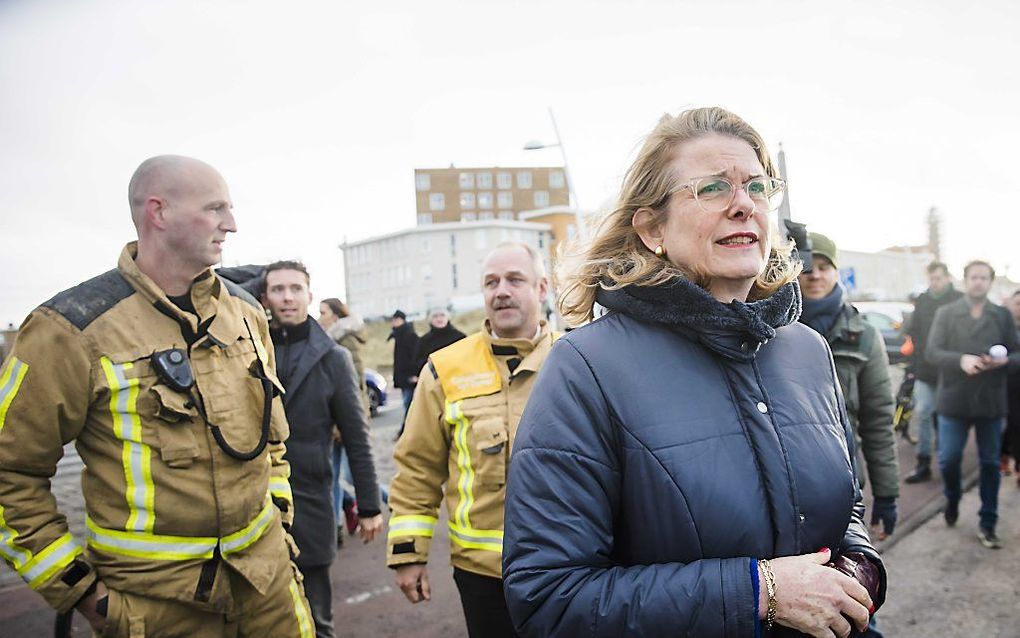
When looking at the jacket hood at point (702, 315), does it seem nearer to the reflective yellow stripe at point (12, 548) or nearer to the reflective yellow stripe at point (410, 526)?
the reflective yellow stripe at point (410, 526)

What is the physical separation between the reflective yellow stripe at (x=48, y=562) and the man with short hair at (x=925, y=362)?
286 inches

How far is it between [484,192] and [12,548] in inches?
2920

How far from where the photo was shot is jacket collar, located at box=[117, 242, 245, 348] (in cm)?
227

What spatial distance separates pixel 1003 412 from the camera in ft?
16.2

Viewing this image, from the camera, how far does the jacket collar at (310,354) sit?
3.54 meters

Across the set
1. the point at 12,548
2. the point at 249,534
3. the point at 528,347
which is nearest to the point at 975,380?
the point at 528,347

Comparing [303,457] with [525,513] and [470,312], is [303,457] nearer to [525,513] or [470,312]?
[525,513]

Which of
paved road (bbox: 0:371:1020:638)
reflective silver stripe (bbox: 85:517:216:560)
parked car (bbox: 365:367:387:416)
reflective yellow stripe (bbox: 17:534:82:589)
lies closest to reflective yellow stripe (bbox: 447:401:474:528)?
reflective silver stripe (bbox: 85:517:216:560)

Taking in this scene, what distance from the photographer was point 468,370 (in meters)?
2.73

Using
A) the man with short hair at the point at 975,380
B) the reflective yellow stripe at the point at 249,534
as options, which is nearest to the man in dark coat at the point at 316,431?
Result: the reflective yellow stripe at the point at 249,534

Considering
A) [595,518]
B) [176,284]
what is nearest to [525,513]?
[595,518]

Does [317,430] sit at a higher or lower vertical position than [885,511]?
higher

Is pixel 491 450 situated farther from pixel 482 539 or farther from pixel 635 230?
pixel 635 230

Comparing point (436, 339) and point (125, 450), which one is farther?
point (436, 339)
